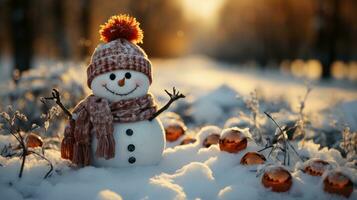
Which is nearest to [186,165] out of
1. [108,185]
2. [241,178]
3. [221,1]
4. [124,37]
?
[241,178]

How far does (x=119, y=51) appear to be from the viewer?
384cm

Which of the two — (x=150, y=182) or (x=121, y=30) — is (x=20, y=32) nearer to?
(x=121, y=30)

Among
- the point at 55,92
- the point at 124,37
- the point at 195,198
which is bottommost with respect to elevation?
the point at 195,198

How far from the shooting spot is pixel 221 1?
4509 centimetres

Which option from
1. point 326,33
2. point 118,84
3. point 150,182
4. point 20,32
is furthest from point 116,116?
point 326,33

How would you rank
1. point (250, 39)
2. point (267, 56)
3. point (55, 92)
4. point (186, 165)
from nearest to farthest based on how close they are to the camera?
point (55, 92) < point (186, 165) < point (267, 56) < point (250, 39)

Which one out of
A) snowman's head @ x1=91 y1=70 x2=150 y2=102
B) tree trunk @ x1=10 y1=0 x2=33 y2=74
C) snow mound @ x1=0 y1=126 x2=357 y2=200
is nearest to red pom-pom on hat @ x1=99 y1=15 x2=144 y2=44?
snowman's head @ x1=91 y1=70 x2=150 y2=102

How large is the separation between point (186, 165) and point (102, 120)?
82 cm

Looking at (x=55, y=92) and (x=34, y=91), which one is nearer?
(x=55, y=92)


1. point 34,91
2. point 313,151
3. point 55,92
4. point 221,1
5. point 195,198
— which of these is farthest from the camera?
point 221,1

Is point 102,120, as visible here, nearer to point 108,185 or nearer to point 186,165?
point 108,185

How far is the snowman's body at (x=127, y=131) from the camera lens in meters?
3.82

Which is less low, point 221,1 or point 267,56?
point 221,1

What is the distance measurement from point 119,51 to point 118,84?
274 millimetres
